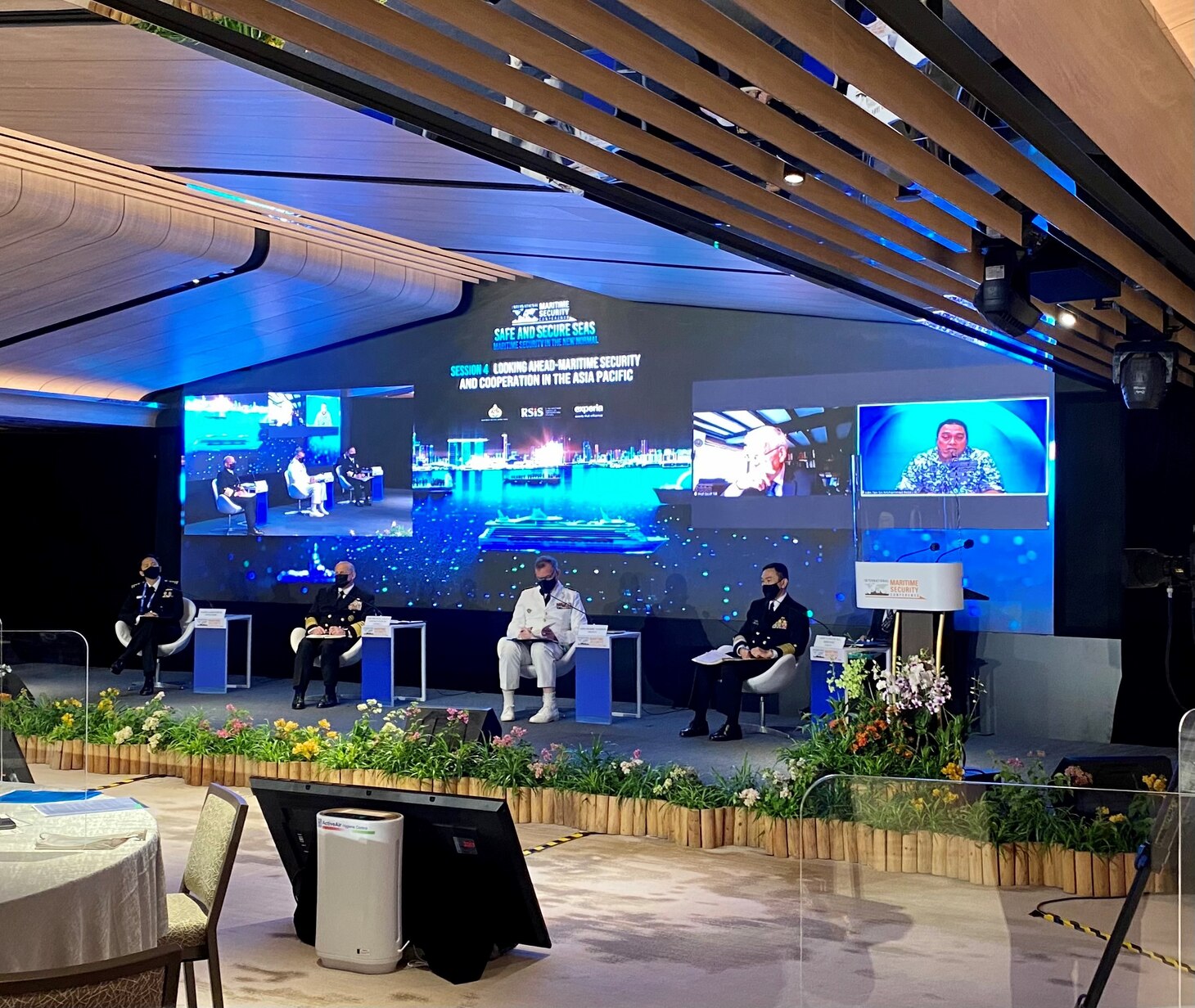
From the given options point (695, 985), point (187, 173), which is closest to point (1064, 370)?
point (695, 985)

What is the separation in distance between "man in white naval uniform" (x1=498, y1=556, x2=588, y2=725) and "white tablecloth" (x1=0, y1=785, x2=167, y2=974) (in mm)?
6501

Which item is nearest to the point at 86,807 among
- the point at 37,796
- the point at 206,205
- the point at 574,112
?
the point at 37,796

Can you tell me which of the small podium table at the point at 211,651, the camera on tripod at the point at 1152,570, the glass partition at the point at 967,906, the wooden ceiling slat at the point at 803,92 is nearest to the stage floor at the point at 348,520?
the small podium table at the point at 211,651

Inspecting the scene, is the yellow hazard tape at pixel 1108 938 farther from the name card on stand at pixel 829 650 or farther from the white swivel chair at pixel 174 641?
the white swivel chair at pixel 174 641

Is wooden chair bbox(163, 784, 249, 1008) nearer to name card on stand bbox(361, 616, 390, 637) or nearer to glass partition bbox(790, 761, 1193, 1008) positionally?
glass partition bbox(790, 761, 1193, 1008)

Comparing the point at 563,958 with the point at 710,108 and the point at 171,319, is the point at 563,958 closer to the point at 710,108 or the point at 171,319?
the point at 710,108

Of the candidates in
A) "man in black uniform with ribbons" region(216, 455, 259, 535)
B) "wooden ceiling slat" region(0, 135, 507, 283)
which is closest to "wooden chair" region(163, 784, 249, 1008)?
"wooden ceiling slat" region(0, 135, 507, 283)

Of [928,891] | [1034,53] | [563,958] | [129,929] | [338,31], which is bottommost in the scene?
[563,958]

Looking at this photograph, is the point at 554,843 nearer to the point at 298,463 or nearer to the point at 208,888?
the point at 208,888

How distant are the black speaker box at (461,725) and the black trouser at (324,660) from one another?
3.21m

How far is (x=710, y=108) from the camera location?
2.72 meters

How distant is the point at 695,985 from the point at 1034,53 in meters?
3.51

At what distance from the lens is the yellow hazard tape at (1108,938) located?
2.49 meters

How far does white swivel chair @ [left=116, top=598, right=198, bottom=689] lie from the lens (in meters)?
12.0
